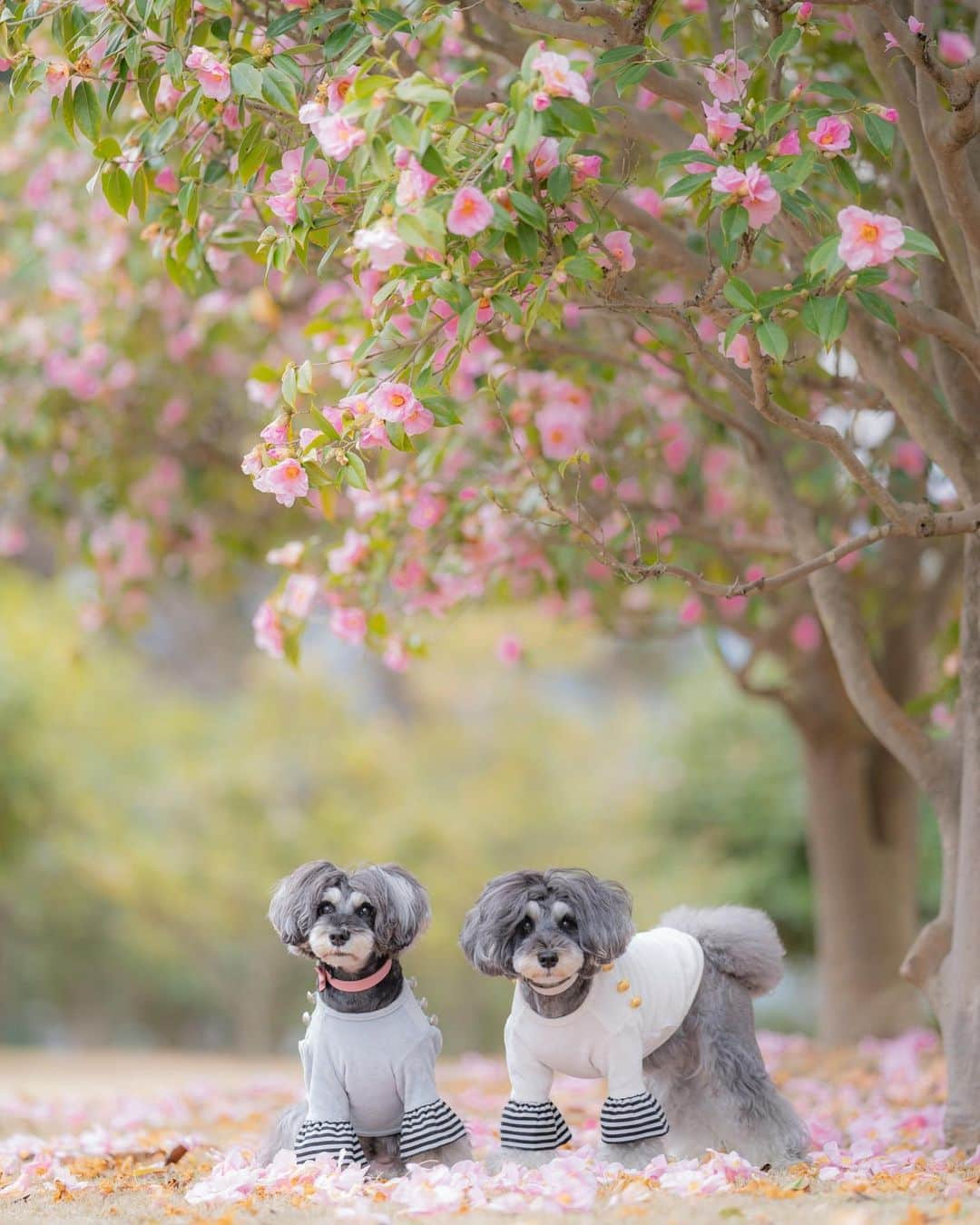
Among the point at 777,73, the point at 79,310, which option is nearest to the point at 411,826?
the point at 79,310

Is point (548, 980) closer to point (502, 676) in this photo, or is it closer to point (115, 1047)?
point (502, 676)

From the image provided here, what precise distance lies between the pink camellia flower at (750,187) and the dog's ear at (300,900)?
145 cm

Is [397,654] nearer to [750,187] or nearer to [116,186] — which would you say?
[116,186]

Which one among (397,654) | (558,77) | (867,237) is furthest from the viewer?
(397,654)

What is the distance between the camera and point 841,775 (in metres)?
5.60

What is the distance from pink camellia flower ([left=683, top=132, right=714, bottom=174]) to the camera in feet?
7.93

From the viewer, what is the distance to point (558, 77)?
2.13 m

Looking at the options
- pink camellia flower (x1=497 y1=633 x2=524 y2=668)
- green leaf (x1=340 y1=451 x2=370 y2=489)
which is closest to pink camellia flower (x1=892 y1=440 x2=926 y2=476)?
pink camellia flower (x1=497 y1=633 x2=524 y2=668)

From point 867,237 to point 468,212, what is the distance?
65cm

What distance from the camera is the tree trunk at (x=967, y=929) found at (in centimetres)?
298

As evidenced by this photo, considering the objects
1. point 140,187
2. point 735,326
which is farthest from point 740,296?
point 140,187

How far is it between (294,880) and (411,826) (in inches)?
240

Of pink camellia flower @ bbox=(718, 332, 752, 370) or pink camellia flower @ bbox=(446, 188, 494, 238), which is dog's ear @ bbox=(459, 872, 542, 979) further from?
pink camellia flower @ bbox=(446, 188, 494, 238)

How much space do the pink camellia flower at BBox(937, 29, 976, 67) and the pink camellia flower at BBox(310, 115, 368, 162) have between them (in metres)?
2.23
